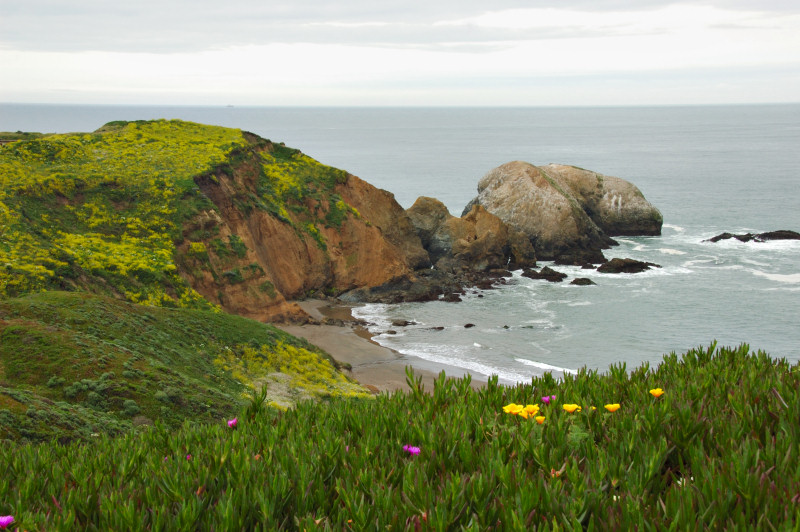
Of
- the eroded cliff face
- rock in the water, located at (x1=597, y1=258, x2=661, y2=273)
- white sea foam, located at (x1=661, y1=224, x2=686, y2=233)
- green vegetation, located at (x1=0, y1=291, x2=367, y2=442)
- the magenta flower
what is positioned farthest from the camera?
white sea foam, located at (x1=661, y1=224, x2=686, y2=233)

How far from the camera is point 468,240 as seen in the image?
182 ft


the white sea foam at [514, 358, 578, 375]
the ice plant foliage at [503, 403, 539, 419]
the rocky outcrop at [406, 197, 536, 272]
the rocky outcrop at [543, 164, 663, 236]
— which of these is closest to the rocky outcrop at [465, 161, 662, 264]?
the rocky outcrop at [543, 164, 663, 236]

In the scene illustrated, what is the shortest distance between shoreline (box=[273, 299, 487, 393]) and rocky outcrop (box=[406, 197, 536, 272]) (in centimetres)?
1482

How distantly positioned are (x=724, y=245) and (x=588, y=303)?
24.5 metres

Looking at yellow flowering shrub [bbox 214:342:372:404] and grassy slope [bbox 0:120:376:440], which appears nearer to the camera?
grassy slope [bbox 0:120:376:440]

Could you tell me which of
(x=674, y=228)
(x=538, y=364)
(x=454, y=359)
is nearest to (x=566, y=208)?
(x=674, y=228)

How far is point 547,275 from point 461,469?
49.2m

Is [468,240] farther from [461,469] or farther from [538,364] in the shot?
[461,469]

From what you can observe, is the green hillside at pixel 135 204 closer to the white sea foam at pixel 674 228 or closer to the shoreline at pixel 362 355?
the shoreline at pixel 362 355

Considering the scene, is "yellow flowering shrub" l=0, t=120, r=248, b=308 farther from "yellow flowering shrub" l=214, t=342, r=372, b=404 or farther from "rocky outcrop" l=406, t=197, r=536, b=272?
"rocky outcrop" l=406, t=197, r=536, b=272

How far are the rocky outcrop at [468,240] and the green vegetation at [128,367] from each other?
2955 centimetres

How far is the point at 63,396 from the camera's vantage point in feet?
49.8

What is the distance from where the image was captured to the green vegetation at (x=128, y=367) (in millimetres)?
13766

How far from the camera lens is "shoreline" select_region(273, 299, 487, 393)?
→ 101 ft
